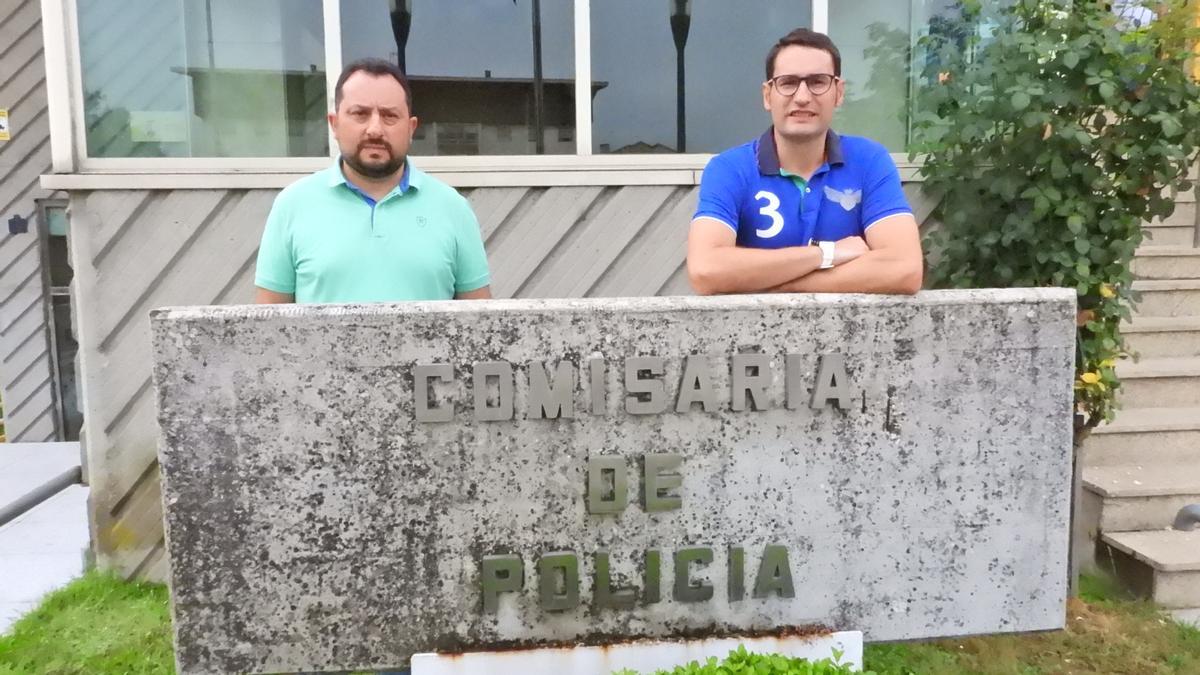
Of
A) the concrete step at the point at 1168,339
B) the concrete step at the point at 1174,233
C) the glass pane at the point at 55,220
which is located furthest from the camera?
the glass pane at the point at 55,220

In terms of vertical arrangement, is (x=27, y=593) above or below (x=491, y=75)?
below

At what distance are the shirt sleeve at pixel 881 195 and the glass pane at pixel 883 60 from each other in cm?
196

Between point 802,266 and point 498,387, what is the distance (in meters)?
0.80

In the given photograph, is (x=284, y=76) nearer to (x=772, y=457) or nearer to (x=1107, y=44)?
(x=772, y=457)

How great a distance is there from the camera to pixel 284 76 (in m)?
3.78

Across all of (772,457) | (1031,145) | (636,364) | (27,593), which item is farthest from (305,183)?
(1031,145)

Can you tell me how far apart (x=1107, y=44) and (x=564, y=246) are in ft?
7.58

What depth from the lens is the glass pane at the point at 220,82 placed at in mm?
3713

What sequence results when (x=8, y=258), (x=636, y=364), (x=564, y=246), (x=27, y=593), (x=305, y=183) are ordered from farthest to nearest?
(x=8, y=258)
(x=564, y=246)
(x=27, y=593)
(x=305, y=183)
(x=636, y=364)

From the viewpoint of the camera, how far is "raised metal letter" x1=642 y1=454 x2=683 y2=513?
6.84 feet

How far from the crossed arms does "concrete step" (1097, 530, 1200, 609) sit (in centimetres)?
230

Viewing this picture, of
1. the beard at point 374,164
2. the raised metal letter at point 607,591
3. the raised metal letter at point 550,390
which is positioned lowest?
the raised metal letter at point 607,591

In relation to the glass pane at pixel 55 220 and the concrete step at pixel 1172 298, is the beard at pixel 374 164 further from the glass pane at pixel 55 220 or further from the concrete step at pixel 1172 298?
the glass pane at pixel 55 220

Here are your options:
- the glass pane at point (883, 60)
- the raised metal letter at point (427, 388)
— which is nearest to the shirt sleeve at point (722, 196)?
the raised metal letter at point (427, 388)
